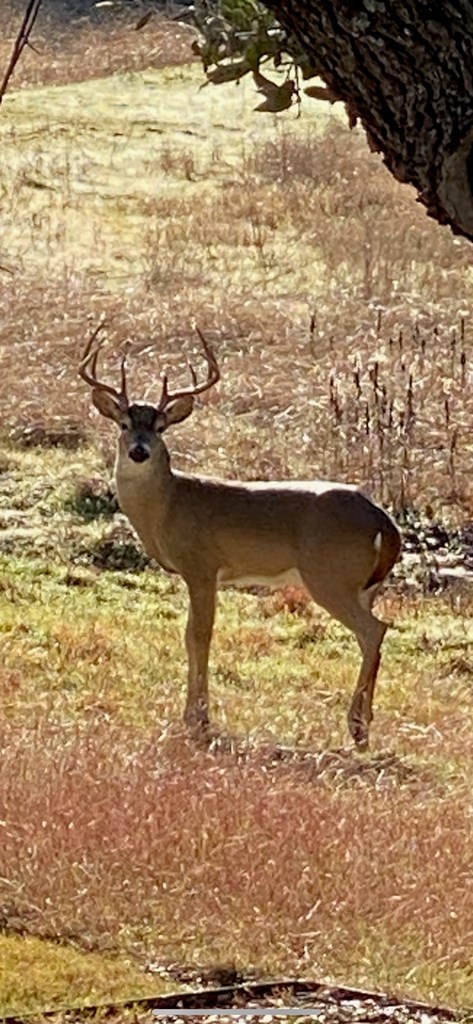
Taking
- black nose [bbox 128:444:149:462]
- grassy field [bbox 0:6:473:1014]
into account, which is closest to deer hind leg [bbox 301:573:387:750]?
grassy field [bbox 0:6:473:1014]

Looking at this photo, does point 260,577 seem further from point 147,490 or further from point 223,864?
point 223,864

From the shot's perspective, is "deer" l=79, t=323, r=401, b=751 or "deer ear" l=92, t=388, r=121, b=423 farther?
"deer ear" l=92, t=388, r=121, b=423

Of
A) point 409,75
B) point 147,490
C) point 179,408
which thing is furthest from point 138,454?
point 409,75

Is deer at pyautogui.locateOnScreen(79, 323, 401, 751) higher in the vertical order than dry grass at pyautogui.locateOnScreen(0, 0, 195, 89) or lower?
higher

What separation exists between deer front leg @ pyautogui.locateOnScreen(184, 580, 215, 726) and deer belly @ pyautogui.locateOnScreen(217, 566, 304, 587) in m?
0.08

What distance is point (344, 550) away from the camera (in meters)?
10.9

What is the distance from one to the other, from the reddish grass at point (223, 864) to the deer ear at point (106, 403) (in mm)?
3389

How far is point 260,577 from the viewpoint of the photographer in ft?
36.6

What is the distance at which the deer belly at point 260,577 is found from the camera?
36.3 feet

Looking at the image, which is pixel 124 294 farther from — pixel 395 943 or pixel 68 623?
pixel 395 943

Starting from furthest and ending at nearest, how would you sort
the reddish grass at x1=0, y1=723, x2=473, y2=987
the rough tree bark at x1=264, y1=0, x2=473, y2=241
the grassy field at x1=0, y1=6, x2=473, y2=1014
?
the grassy field at x1=0, y1=6, x2=473, y2=1014 → the reddish grass at x1=0, y1=723, x2=473, y2=987 → the rough tree bark at x1=264, y1=0, x2=473, y2=241

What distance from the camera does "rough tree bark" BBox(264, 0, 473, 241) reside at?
15.6 ft

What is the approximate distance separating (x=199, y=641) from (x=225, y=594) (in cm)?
279

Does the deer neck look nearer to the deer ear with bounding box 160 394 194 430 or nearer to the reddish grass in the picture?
the deer ear with bounding box 160 394 194 430
